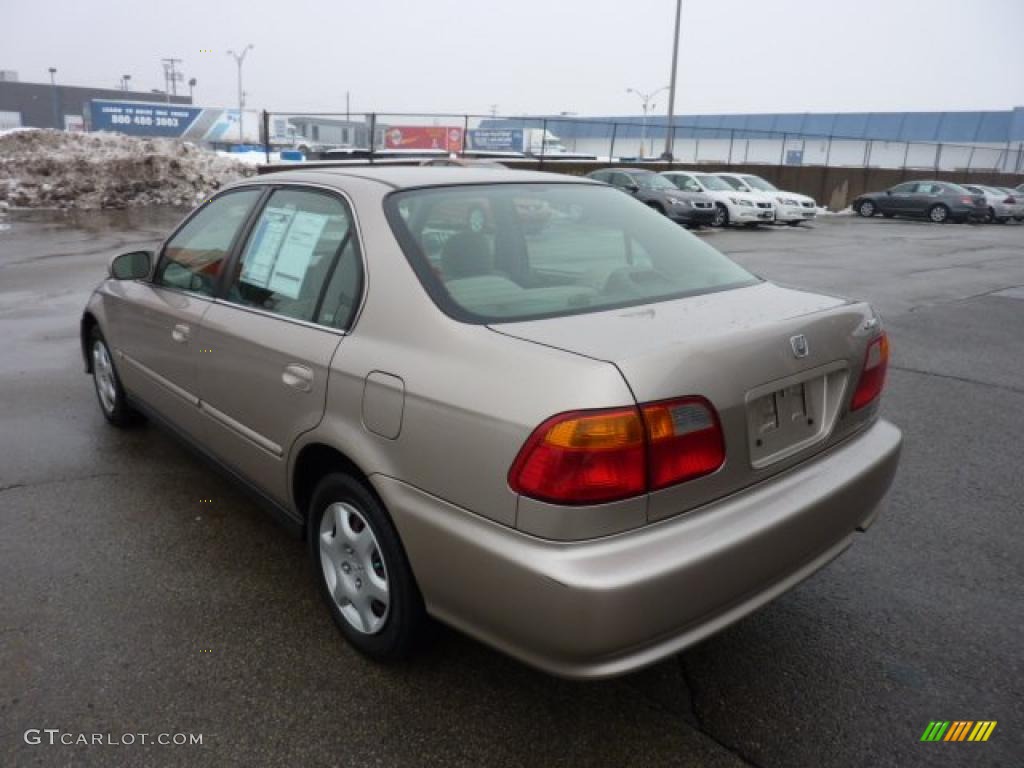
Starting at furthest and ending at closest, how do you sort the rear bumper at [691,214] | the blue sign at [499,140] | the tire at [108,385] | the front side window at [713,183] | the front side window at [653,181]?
the blue sign at [499,140] < the front side window at [713,183] < the front side window at [653,181] < the rear bumper at [691,214] < the tire at [108,385]

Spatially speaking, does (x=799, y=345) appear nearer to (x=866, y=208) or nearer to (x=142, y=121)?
(x=866, y=208)

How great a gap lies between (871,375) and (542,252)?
1239 millimetres

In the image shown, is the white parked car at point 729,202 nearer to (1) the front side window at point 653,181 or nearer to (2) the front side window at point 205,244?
(1) the front side window at point 653,181

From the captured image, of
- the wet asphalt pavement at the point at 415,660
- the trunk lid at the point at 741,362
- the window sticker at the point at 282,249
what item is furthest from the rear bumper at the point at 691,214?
the trunk lid at the point at 741,362

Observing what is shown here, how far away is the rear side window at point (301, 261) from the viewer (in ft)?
8.96

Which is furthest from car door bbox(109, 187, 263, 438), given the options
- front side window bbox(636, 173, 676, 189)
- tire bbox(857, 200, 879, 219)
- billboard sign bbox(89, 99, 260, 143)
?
billboard sign bbox(89, 99, 260, 143)

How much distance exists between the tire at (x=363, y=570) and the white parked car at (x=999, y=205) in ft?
106

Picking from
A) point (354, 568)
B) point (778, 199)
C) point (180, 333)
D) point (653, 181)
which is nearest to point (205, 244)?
point (180, 333)

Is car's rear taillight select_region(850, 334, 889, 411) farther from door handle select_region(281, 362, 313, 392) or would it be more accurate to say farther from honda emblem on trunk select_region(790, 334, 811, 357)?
door handle select_region(281, 362, 313, 392)

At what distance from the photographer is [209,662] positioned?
2.64m

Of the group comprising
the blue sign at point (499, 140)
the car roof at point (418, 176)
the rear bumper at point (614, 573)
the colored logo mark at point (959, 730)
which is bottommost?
the colored logo mark at point (959, 730)

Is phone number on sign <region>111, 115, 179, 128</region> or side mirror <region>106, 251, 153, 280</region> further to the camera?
phone number on sign <region>111, 115, 179, 128</region>
